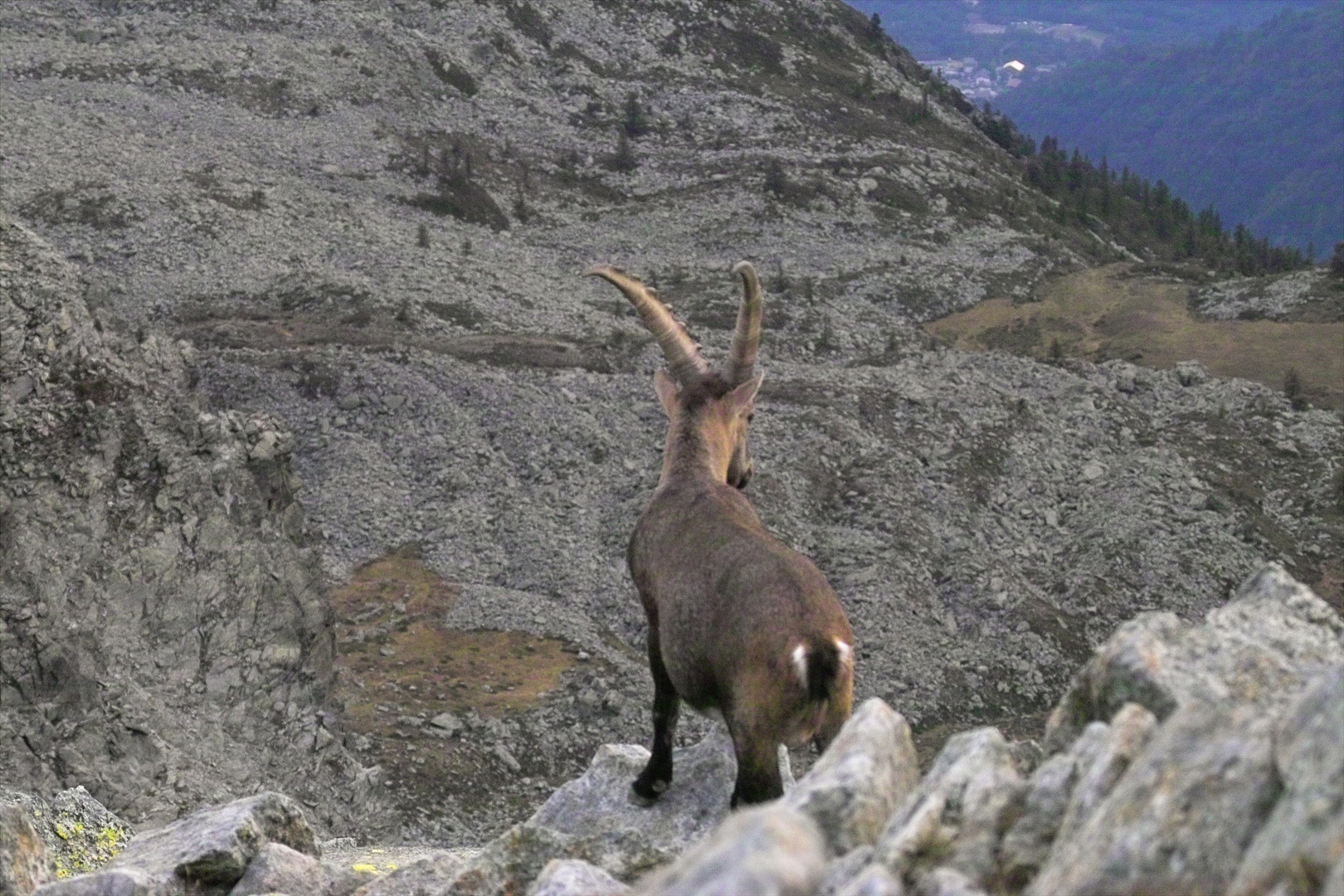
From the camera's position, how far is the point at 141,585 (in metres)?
17.8

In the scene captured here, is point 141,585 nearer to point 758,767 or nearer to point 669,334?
point 669,334

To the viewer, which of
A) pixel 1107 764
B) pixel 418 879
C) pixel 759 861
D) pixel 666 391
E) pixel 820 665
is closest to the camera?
pixel 759 861

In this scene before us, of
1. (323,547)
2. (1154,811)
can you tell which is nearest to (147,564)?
(323,547)

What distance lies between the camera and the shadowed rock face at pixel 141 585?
1550cm

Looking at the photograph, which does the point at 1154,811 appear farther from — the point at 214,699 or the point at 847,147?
the point at 847,147

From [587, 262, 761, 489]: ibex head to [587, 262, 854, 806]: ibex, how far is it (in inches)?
0.6

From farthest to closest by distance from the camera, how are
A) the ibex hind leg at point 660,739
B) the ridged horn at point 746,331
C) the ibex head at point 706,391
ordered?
the ridged horn at point 746,331, the ibex head at point 706,391, the ibex hind leg at point 660,739

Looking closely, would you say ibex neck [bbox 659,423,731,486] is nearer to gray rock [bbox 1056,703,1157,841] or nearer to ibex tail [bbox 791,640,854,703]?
ibex tail [bbox 791,640,854,703]

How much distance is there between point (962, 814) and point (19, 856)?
646 centimetres

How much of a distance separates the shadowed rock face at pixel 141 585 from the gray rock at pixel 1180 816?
507 inches

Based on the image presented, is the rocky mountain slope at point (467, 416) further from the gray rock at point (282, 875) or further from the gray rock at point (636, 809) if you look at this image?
the gray rock at point (636, 809)

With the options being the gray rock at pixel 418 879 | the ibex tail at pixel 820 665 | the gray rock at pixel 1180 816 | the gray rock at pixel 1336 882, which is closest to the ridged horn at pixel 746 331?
the ibex tail at pixel 820 665

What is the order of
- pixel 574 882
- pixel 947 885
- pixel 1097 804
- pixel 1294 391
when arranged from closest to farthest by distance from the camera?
pixel 947 885
pixel 1097 804
pixel 574 882
pixel 1294 391

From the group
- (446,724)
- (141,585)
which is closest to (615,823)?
(141,585)
